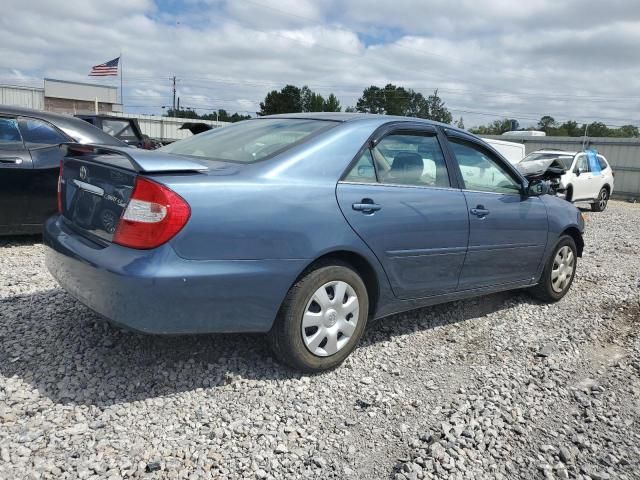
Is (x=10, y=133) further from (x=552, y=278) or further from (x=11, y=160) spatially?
(x=552, y=278)

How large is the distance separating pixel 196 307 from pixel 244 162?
0.89m

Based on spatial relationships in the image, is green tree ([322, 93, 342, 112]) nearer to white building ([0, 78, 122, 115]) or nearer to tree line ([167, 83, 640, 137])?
tree line ([167, 83, 640, 137])

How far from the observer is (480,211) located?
4035 millimetres

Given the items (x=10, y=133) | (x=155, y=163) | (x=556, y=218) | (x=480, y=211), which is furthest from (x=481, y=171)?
(x=10, y=133)

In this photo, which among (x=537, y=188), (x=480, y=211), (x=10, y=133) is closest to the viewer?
(x=480, y=211)

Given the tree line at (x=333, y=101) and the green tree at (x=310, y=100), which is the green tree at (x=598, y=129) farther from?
the green tree at (x=310, y=100)

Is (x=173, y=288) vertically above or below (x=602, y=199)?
above

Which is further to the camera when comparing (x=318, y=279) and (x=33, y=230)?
(x=33, y=230)

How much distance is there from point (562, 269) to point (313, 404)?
10.6ft

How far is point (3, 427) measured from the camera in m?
2.54

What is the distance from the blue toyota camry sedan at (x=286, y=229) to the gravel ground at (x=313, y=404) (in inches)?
13.6

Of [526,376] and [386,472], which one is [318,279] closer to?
[386,472]

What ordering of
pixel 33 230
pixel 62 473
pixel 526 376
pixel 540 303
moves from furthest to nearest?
1. pixel 33 230
2. pixel 540 303
3. pixel 526 376
4. pixel 62 473

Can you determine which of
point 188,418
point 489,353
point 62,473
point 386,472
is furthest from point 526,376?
point 62,473
